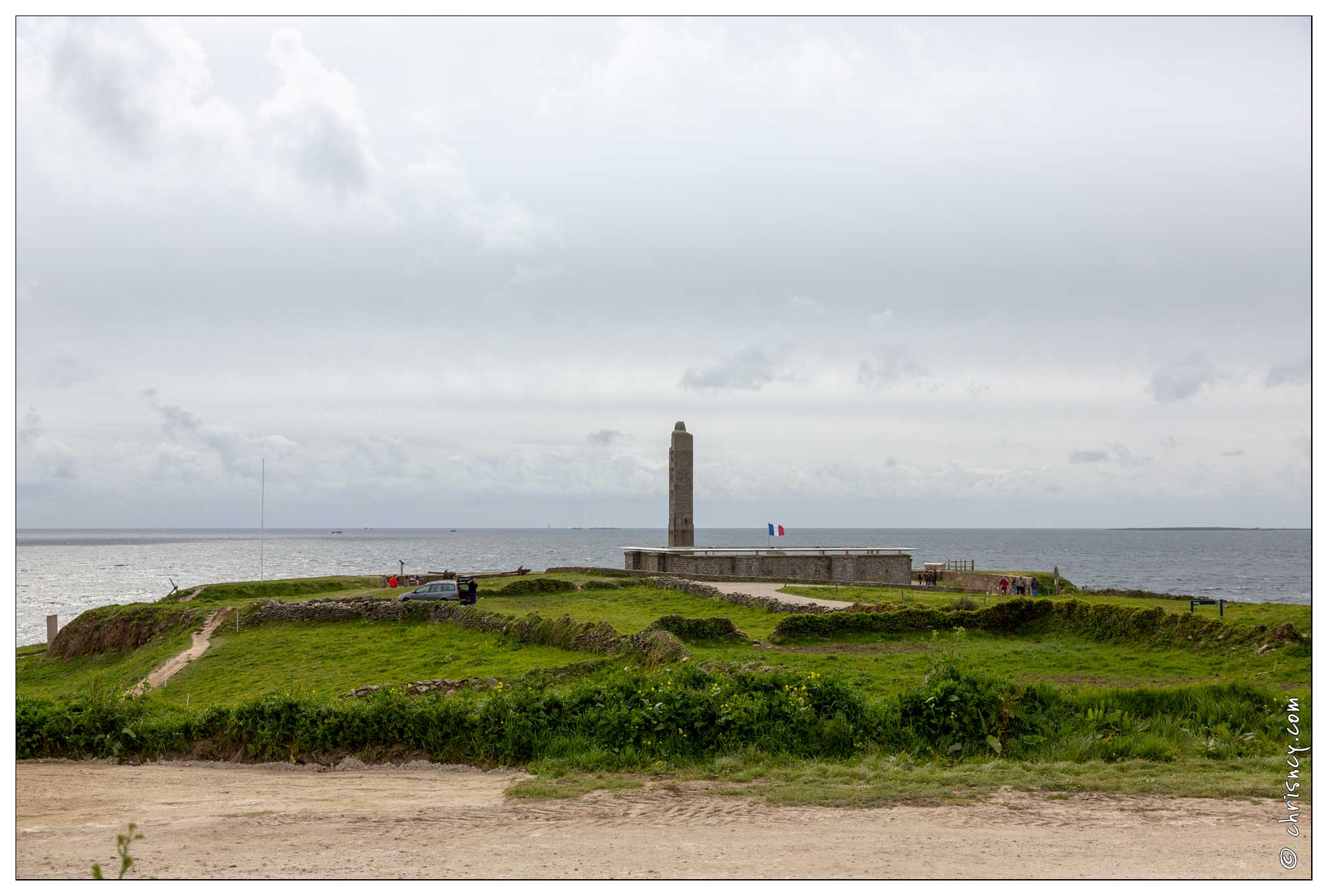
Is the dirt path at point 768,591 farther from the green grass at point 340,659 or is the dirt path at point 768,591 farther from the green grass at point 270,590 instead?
the green grass at point 270,590

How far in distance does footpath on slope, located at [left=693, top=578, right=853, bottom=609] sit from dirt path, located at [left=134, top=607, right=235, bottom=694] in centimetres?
1744

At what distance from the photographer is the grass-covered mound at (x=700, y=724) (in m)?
12.4

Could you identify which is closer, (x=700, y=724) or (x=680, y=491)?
(x=700, y=724)

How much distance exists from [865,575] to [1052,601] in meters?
20.3

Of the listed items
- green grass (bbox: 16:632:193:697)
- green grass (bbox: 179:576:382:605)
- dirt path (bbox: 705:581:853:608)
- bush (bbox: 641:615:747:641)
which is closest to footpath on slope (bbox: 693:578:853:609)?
dirt path (bbox: 705:581:853:608)

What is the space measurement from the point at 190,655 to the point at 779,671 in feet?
69.0

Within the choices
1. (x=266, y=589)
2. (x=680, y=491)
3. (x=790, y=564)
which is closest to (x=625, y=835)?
(x=266, y=589)

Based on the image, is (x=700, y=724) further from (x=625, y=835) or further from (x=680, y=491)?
(x=680, y=491)

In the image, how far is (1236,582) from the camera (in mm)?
96812

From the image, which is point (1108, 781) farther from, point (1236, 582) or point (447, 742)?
point (1236, 582)

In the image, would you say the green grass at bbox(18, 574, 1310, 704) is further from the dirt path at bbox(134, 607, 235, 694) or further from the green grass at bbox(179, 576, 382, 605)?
the green grass at bbox(179, 576, 382, 605)

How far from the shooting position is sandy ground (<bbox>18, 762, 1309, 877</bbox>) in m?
8.22

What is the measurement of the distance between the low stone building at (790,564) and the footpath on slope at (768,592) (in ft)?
12.3

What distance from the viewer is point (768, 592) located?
35.4 metres
